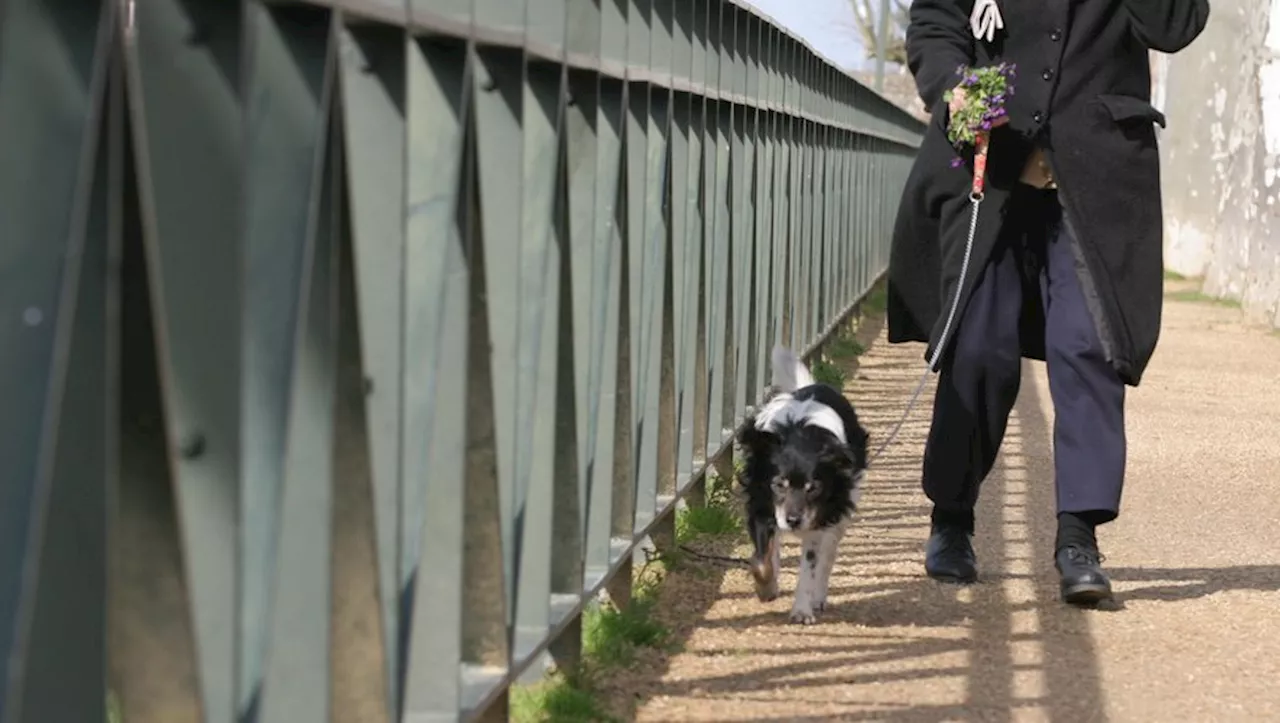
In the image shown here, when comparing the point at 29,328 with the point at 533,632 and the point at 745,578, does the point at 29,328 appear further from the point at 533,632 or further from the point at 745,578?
the point at 745,578

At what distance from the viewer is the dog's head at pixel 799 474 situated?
6930mm

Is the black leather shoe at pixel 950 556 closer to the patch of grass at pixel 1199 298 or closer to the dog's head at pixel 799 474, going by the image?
the dog's head at pixel 799 474

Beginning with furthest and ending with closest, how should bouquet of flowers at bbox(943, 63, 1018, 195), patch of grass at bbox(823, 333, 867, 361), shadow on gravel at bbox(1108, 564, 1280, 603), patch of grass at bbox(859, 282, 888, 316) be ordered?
patch of grass at bbox(859, 282, 888, 316) → patch of grass at bbox(823, 333, 867, 361) → shadow on gravel at bbox(1108, 564, 1280, 603) → bouquet of flowers at bbox(943, 63, 1018, 195)

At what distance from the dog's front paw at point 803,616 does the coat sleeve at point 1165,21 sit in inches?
72.8

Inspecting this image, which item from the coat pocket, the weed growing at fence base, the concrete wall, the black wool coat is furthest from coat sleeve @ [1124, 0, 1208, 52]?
the concrete wall

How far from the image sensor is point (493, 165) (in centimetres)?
431

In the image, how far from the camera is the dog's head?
693 cm

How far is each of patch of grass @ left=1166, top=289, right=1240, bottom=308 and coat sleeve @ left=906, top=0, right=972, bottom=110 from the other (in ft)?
62.3

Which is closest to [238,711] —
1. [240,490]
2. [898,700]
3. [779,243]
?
[240,490]

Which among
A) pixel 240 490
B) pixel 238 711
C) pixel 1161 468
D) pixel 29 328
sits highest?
pixel 29 328

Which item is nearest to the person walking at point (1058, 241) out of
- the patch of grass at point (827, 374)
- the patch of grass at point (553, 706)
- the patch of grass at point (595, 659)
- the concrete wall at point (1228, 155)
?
the patch of grass at point (595, 659)

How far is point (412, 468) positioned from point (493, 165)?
787 mm

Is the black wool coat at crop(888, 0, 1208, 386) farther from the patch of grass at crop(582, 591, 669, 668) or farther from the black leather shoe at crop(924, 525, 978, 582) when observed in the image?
the patch of grass at crop(582, 591, 669, 668)

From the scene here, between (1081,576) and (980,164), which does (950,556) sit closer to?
(1081,576)
